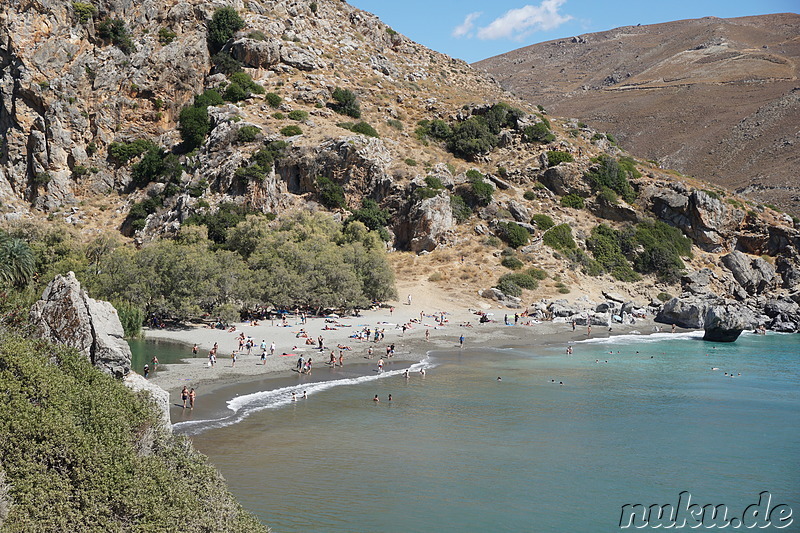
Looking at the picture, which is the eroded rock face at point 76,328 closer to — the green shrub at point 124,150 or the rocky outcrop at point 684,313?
the rocky outcrop at point 684,313

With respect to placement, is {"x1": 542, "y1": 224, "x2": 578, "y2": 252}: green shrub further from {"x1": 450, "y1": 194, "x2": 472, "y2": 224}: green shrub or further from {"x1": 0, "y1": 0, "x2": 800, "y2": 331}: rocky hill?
{"x1": 450, "y1": 194, "x2": 472, "y2": 224}: green shrub

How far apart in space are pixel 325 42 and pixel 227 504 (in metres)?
87.7

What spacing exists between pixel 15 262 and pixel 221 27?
5361cm

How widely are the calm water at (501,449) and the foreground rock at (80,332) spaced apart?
439 cm

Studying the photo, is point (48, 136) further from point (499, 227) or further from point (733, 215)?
point (733, 215)

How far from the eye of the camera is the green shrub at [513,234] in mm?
68375

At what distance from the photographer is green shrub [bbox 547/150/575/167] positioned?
7806 centimetres


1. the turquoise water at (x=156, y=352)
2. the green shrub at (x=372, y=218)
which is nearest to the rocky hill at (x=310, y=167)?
the green shrub at (x=372, y=218)

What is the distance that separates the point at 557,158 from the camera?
3086 inches

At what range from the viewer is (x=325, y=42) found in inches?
3558

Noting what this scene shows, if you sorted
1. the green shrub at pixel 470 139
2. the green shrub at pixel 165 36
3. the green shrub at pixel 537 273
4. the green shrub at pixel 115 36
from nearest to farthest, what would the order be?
1. the green shrub at pixel 537 273
2. the green shrub at pixel 115 36
3. the green shrub at pixel 165 36
4. the green shrub at pixel 470 139

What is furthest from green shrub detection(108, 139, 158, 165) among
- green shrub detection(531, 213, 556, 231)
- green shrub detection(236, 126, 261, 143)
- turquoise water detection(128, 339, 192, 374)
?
green shrub detection(531, 213, 556, 231)

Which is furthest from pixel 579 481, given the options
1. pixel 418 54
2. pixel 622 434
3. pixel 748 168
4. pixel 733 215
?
pixel 748 168

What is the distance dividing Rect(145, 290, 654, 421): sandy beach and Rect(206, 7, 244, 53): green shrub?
46642 millimetres
